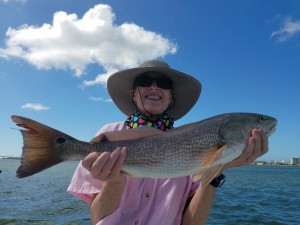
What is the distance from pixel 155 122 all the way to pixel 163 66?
2.78ft

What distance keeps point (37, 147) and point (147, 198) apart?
1.48 m

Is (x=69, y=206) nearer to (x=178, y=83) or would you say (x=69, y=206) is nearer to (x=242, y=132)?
(x=178, y=83)

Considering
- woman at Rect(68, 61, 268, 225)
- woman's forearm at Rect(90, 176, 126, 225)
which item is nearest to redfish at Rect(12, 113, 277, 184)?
woman at Rect(68, 61, 268, 225)

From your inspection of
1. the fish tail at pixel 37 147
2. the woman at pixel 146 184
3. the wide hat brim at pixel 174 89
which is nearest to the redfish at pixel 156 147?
the fish tail at pixel 37 147

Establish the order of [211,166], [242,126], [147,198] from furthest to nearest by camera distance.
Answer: [147,198] < [242,126] < [211,166]

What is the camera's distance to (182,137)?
3.70 meters

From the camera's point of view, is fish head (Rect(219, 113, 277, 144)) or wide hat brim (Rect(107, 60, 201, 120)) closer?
fish head (Rect(219, 113, 277, 144))

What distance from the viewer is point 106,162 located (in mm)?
3508

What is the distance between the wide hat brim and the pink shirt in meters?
1.48

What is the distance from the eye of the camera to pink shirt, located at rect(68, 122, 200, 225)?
3975mm

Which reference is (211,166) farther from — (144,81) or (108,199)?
(144,81)

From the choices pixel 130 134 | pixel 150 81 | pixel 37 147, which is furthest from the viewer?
pixel 150 81

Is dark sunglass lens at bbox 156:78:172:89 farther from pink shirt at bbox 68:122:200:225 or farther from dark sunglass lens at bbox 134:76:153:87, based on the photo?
pink shirt at bbox 68:122:200:225

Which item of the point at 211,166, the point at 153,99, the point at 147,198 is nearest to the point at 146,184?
the point at 147,198
